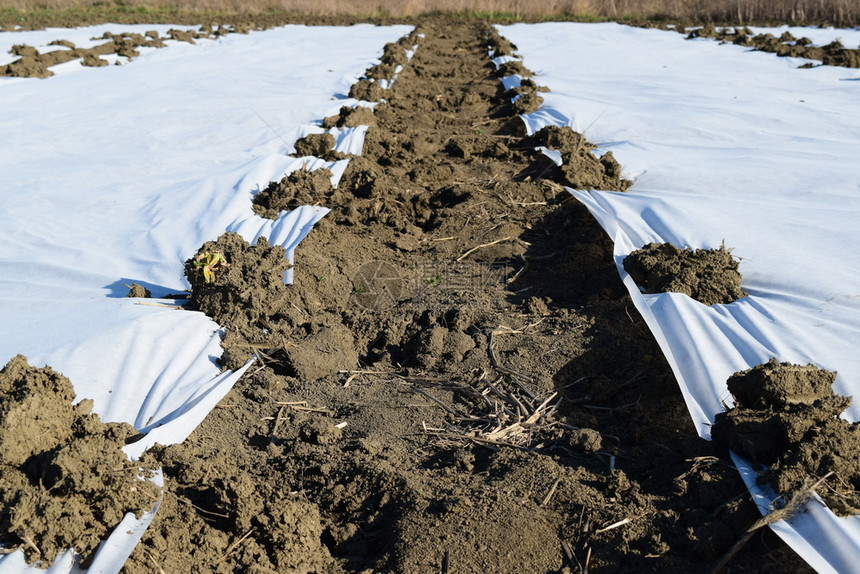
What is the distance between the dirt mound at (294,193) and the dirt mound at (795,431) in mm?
3278

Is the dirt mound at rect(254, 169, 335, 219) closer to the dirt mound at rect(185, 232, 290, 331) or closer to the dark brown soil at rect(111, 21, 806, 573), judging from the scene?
the dark brown soil at rect(111, 21, 806, 573)

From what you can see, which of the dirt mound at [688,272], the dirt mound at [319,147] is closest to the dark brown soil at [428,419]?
the dirt mound at [688,272]

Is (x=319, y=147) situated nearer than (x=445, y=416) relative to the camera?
No

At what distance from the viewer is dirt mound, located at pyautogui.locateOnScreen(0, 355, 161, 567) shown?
6.68 ft

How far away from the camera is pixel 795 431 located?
2234 millimetres

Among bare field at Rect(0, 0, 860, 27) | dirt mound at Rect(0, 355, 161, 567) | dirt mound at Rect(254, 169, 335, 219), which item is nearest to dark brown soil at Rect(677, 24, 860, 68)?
bare field at Rect(0, 0, 860, 27)

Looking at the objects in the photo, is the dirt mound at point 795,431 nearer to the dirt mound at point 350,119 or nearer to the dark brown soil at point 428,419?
the dark brown soil at point 428,419

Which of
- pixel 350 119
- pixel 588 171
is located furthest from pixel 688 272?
pixel 350 119

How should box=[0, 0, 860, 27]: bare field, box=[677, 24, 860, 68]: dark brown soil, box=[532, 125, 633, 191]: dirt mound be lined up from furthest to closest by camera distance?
1. box=[0, 0, 860, 27]: bare field
2. box=[677, 24, 860, 68]: dark brown soil
3. box=[532, 125, 633, 191]: dirt mound

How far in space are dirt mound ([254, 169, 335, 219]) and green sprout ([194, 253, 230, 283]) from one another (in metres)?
1.06

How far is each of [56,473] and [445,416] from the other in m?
1.54

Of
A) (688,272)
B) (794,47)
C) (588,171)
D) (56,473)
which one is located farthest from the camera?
(794,47)

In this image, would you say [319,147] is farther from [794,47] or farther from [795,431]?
[794,47]

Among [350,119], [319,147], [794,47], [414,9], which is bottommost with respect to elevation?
[319,147]
